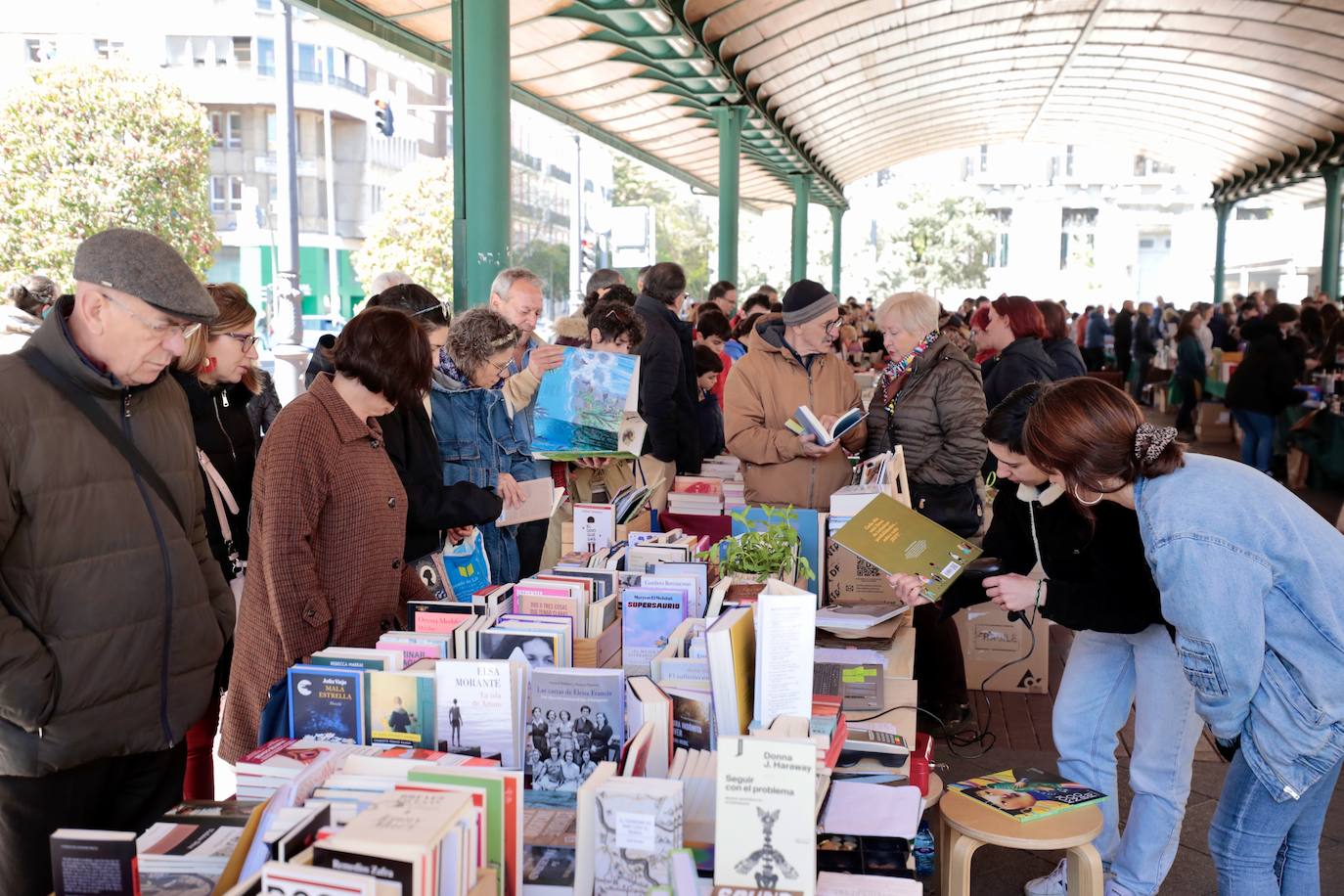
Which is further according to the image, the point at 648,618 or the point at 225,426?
the point at 225,426

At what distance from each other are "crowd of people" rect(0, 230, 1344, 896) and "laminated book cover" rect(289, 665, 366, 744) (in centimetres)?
11

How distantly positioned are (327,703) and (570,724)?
→ 48 cm

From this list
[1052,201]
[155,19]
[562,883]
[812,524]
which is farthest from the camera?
[1052,201]

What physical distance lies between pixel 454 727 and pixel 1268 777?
175 cm

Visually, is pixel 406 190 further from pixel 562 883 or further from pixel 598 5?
pixel 562 883

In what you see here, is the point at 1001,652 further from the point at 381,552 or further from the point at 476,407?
the point at 381,552

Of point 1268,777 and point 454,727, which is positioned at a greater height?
point 454,727

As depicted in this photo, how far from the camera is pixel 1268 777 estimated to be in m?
2.51

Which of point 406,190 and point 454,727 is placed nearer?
point 454,727

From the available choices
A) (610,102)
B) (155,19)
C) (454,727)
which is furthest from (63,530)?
(155,19)

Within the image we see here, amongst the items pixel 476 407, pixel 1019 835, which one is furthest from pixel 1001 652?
pixel 476 407

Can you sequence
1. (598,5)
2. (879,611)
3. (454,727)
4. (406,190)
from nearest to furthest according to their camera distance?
(454,727), (879,611), (598,5), (406,190)

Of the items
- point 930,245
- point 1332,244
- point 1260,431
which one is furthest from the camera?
point 930,245

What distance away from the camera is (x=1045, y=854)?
3.80 m
